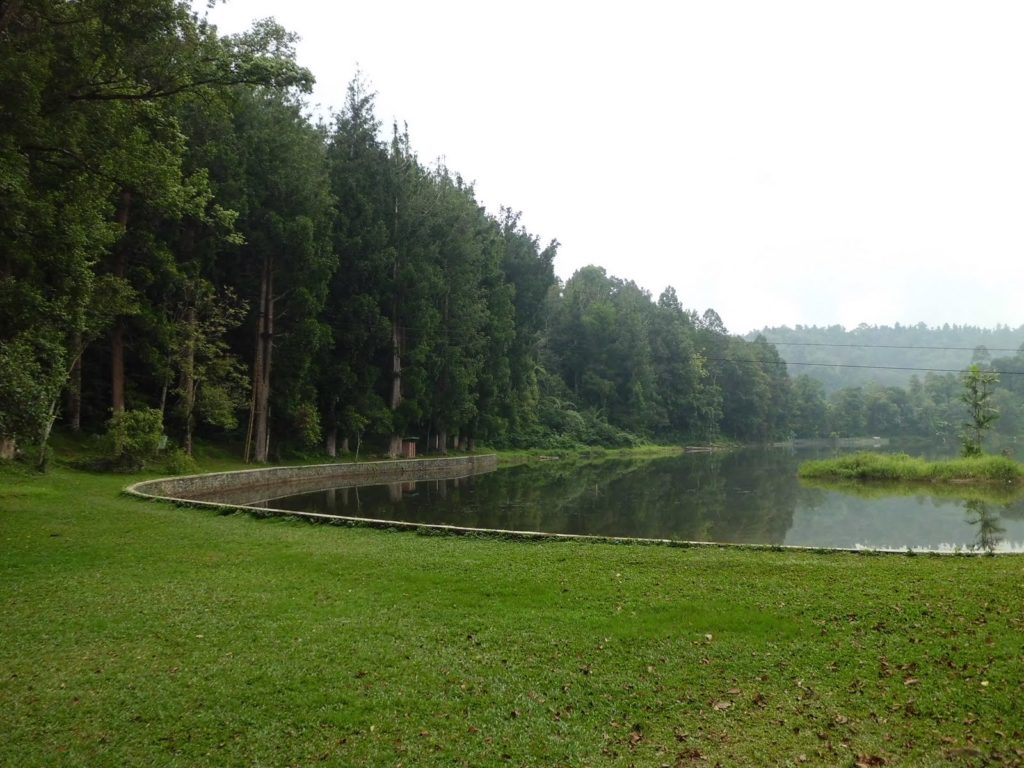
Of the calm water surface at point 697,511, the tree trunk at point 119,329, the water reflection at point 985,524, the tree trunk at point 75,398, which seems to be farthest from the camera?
the tree trunk at point 75,398

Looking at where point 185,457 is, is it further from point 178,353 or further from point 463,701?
point 463,701

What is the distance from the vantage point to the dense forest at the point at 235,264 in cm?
1148

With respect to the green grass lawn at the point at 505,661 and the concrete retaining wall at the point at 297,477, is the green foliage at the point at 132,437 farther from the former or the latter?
the green grass lawn at the point at 505,661

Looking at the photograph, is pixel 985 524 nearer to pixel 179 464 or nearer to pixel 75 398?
pixel 179 464

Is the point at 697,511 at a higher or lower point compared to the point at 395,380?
lower

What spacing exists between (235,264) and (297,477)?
9.83m

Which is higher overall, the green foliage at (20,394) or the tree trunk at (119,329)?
the tree trunk at (119,329)

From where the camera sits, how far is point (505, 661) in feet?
18.0

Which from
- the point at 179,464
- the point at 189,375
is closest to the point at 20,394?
the point at 179,464

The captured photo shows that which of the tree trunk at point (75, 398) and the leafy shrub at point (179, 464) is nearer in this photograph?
the leafy shrub at point (179, 464)

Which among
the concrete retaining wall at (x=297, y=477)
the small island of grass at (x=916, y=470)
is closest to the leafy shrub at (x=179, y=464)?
the concrete retaining wall at (x=297, y=477)

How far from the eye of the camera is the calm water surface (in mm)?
14880

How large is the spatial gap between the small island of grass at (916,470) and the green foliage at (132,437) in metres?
26.6

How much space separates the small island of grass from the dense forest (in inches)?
715
